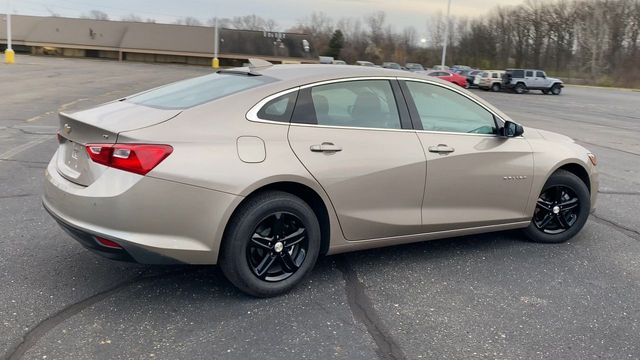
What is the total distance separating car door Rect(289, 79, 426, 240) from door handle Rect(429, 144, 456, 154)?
0.12 m

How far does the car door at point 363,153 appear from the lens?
3.82m

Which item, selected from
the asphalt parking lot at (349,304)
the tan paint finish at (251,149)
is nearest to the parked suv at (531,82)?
the asphalt parking lot at (349,304)

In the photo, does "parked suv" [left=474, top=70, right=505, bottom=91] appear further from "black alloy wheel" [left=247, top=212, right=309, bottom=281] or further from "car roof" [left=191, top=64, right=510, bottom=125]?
"black alloy wheel" [left=247, top=212, right=309, bottom=281]

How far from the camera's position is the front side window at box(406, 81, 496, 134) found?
4406 millimetres

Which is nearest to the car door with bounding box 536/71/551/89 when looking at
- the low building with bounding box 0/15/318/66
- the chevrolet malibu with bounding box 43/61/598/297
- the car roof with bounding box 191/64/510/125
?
the low building with bounding box 0/15/318/66

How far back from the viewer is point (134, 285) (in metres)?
3.88

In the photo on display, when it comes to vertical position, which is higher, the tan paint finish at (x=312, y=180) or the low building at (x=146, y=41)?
the low building at (x=146, y=41)

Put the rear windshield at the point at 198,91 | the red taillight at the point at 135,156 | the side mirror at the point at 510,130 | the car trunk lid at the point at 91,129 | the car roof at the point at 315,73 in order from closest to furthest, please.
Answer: the red taillight at the point at 135,156 → the car trunk lid at the point at 91,129 → the rear windshield at the point at 198,91 → the car roof at the point at 315,73 → the side mirror at the point at 510,130

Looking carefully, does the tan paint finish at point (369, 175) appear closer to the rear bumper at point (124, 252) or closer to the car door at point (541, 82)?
the rear bumper at point (124, 252)

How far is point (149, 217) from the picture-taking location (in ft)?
10.8

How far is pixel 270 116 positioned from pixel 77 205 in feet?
4.42

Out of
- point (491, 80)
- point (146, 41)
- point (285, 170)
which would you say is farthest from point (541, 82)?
point (146, 41)

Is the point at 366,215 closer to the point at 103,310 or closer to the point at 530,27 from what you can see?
the point at 103,310

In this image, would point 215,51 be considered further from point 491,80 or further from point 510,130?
point 510,130
